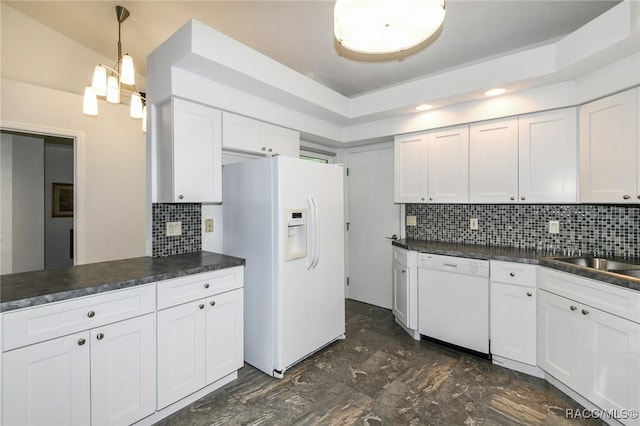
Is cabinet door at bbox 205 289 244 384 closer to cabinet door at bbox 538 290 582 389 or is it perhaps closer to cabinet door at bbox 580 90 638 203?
cabinet door at bbox 538 290 582 389

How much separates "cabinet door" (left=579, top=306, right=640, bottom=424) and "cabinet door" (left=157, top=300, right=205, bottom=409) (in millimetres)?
2555

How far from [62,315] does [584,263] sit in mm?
3475

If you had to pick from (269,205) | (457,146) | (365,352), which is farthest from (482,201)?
(269,205)

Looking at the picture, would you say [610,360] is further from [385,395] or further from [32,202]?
[32,202]

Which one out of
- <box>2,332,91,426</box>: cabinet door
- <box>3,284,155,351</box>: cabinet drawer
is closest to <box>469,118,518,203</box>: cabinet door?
<box>3,284,155,351</box>: cabinet drawer

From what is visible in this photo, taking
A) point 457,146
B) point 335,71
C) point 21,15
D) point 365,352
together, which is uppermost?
point 21,15

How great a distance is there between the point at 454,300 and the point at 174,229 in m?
2.58

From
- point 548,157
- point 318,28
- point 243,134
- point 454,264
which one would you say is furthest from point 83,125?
point 548,157

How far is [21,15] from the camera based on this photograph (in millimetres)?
2752

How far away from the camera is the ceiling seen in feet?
6.88

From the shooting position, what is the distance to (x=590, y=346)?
1.83m

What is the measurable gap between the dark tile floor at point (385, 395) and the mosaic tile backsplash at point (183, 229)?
1.16m

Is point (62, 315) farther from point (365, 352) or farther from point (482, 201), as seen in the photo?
point (482, 201)

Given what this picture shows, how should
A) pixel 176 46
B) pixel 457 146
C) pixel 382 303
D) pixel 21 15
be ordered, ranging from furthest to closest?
pixel 382 303 → pixel 457 146 → pixel 21 15 → pixel 176 46
